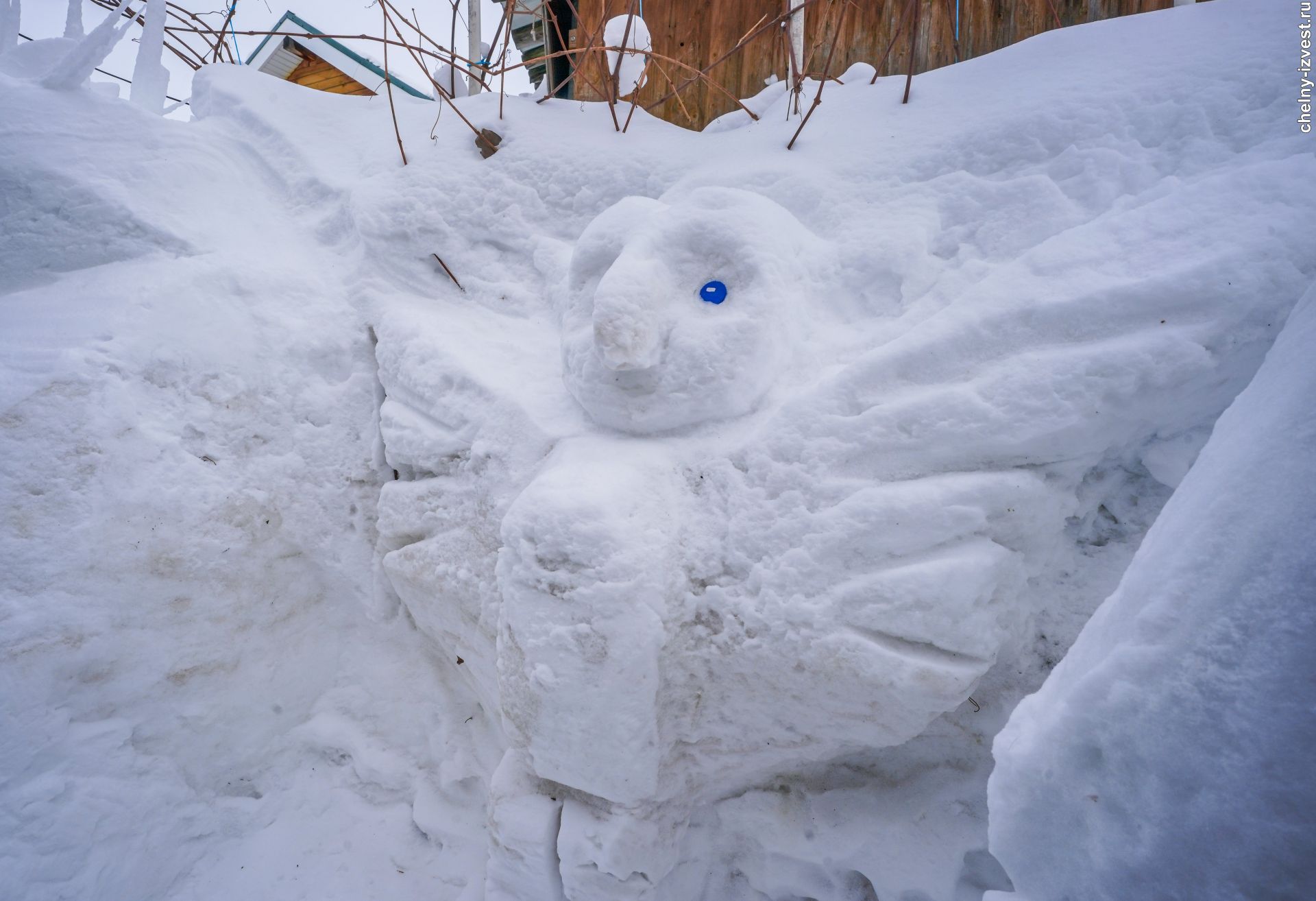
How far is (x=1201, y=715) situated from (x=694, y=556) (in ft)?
2.91

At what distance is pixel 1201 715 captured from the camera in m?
0.70

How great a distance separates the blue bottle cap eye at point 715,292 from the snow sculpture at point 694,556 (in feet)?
0.05

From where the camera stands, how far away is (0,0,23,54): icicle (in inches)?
84.0

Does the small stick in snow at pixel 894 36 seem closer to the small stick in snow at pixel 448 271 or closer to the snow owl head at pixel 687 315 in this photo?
the snow owl head at pixel 687 315

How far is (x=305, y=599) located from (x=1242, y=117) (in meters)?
2.72

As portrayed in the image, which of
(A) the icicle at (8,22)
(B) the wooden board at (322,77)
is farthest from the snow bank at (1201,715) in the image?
(B) the wooden board at (322,77)

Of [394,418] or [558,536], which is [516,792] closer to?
[558,536]

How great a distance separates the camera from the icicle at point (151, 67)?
2.28 m

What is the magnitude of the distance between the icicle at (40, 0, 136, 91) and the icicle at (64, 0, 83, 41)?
80 millimetres

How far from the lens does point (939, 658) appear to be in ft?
4.17

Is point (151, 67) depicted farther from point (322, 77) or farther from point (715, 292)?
point (322, 77)

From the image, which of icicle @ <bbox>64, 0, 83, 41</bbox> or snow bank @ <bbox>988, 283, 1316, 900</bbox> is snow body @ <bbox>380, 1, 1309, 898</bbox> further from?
icicle @ <bbox>64, 0, 83, 41</bbox>

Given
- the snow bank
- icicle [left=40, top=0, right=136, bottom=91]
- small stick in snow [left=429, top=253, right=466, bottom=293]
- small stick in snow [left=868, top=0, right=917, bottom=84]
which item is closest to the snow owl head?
small stick in snow [left=429, top=253, right=466, bottom=293]

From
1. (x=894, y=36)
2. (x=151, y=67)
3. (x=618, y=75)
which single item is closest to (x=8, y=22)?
(x=151, y=67)
